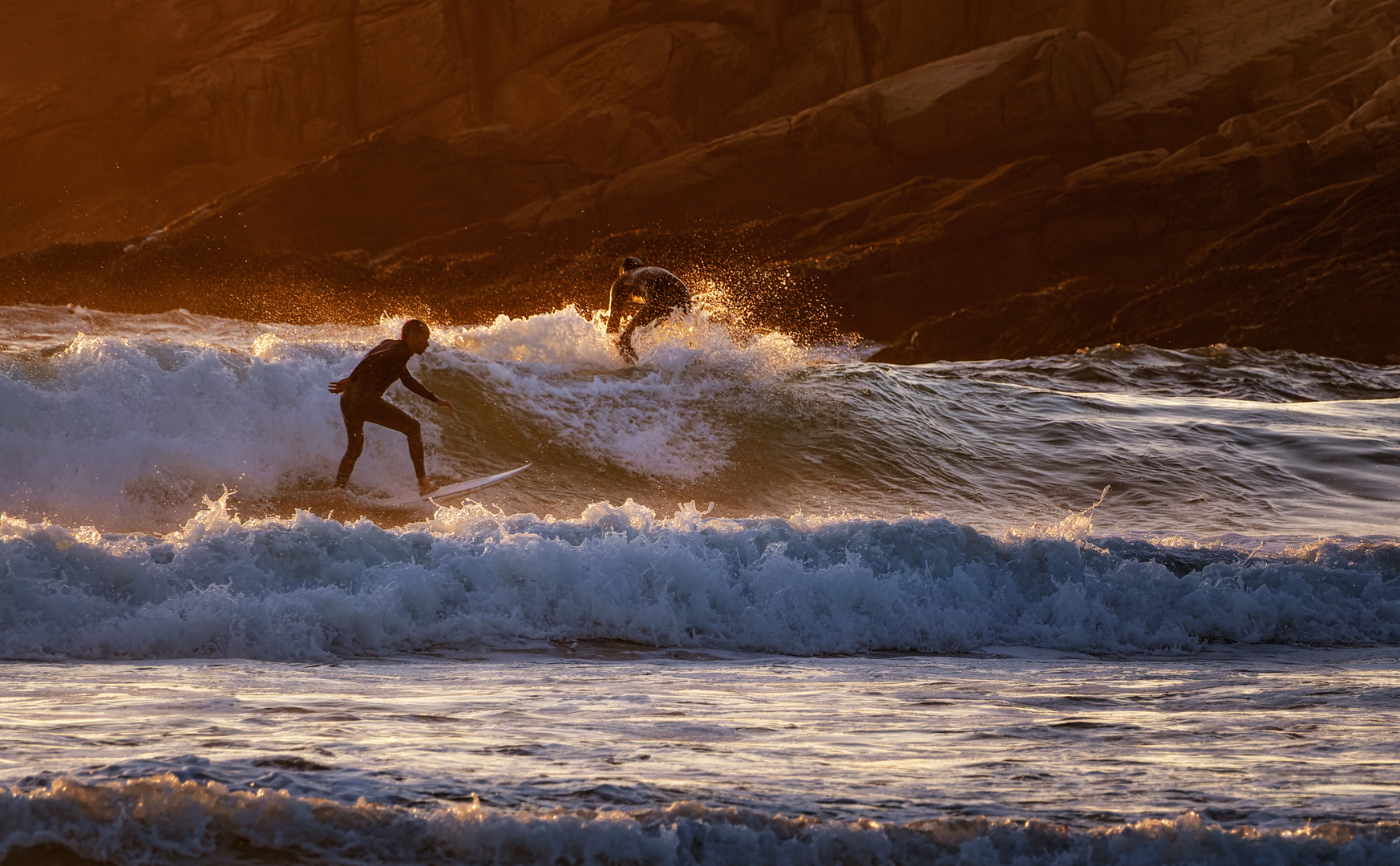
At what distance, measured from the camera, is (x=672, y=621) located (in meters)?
6.07

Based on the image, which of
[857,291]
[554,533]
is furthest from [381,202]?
[554,533]

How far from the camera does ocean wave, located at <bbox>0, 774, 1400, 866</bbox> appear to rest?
247cm

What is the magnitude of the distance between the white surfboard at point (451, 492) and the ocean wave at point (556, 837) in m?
6.82

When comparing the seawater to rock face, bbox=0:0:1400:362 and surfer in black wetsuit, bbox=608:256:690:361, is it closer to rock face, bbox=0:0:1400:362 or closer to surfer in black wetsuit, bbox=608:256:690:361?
surfer in black wetsuit, bbox=608:256:690:361

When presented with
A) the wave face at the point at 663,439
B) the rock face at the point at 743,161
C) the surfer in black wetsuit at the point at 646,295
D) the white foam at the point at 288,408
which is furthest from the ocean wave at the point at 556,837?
the rock face at the point at 743,161

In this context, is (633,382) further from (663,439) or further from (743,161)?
(743,161)

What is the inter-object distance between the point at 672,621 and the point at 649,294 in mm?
7305

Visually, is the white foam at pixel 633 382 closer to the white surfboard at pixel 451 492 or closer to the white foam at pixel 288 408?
the white foam at pixel 288 408

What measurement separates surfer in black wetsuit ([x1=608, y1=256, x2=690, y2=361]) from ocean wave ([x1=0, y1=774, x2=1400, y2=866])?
34.2 ft

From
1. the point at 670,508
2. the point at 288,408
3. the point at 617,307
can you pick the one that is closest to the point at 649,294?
the point at 617,307

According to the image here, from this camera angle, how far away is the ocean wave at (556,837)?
8.11 ft

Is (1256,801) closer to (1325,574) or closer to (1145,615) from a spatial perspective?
(1145,615)

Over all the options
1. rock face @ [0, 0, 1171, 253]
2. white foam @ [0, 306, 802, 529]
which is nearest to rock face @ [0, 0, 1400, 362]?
rock face @ [0, 0, 1171, 253]

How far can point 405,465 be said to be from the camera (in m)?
10.6
